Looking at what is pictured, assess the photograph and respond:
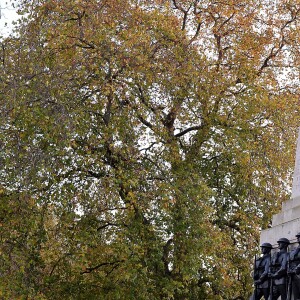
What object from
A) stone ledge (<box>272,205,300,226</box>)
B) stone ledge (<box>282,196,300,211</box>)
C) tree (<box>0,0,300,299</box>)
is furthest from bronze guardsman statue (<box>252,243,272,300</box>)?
tree (<box>0,0,300,299</box>)

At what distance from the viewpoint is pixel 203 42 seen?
25.7 metres

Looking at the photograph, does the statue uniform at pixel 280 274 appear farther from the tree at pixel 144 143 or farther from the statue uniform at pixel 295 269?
the tree at pixel 144 143

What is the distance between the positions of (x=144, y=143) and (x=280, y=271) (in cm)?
918

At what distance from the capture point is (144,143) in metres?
24.1

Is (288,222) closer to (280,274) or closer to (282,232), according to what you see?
(282,232)

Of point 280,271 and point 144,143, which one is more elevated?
point 144,143

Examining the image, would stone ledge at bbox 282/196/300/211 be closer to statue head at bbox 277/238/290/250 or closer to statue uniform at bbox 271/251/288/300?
statue head at bbox 277/238/290/250

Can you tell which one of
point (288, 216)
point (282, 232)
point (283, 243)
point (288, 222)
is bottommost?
point (283, 243)

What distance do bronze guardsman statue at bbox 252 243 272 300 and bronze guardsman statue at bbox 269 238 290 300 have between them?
0.27 meters

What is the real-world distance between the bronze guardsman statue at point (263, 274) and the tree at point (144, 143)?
18.1ft

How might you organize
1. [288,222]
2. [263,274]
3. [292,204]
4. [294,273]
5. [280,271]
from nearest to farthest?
1. [294,273]
2. [280,271]
3. [263,274]
4. [288,222]
5. [292,204]

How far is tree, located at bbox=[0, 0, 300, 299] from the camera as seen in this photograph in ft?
Result: 70.1

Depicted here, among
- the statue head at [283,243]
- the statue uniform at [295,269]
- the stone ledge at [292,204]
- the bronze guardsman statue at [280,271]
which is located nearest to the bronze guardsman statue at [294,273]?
the statue uniform at [295,269]

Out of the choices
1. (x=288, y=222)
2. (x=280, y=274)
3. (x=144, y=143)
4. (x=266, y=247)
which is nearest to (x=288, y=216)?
(x=288, y=222)
